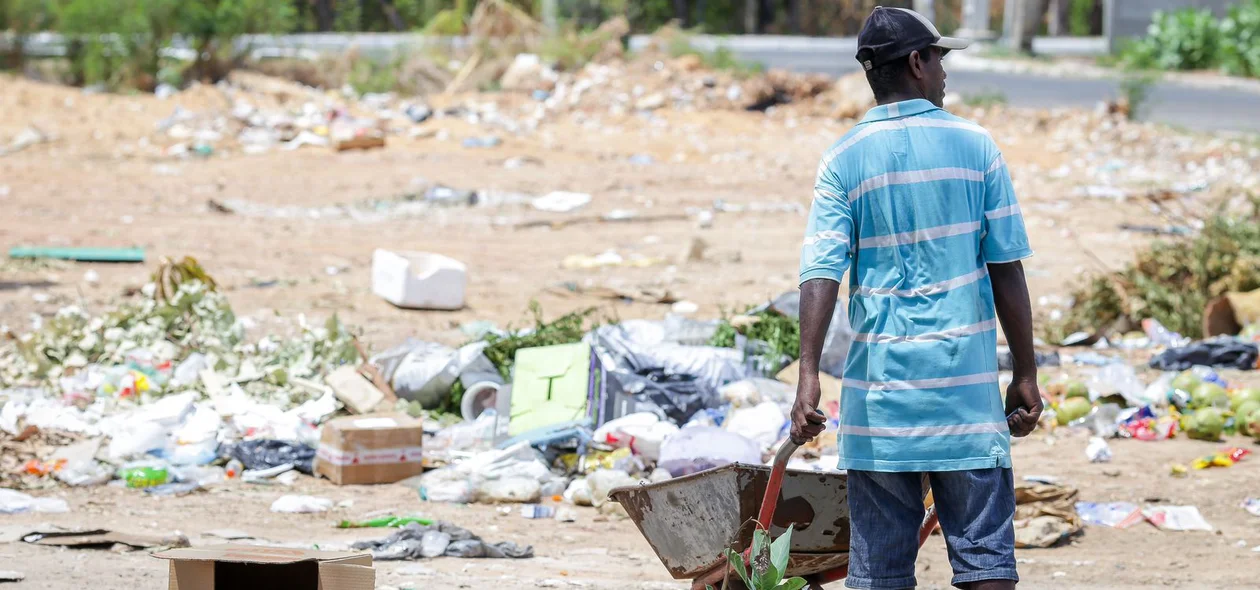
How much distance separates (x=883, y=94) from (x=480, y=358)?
143 inches

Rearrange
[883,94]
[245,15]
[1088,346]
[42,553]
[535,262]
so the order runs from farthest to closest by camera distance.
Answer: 1. [245,15]
2. [535,262]
3. [1088,346]
4. [42,553]
5. [883,94]

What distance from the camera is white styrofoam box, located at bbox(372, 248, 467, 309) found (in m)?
7.54

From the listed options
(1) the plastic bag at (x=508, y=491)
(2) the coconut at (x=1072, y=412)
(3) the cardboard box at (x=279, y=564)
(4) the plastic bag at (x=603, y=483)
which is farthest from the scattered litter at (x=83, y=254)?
(3) the cardboard box at (x=279, y=564)

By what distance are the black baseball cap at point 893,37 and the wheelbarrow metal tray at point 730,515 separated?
0.87 m

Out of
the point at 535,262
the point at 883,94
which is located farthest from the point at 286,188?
the point at 883,94

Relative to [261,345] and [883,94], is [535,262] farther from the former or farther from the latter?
[883,94]

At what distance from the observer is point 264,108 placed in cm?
1611

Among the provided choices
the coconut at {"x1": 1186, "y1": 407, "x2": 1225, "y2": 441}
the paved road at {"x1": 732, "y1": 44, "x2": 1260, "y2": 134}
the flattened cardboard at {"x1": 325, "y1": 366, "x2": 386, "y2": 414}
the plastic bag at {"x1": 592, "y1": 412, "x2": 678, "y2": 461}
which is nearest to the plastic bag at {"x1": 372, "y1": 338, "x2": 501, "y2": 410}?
the flattened cardboard at {"x1": 325, "y1": 366, "x2": 386, "y2": 414}

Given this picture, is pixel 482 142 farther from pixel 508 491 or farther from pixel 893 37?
pixel 893 37

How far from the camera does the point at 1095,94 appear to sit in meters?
17.8

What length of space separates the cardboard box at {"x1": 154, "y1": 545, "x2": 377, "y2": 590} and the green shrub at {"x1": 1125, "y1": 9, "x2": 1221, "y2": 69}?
20.7 metres

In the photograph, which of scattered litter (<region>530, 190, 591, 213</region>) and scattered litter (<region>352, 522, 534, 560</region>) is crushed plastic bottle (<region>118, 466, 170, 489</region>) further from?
scattered litter (<region>530, 190, 591, 213</region>)

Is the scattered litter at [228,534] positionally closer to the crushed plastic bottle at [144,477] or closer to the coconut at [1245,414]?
the crushed plastic bottle at [144,477]

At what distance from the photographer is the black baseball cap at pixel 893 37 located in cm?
238
